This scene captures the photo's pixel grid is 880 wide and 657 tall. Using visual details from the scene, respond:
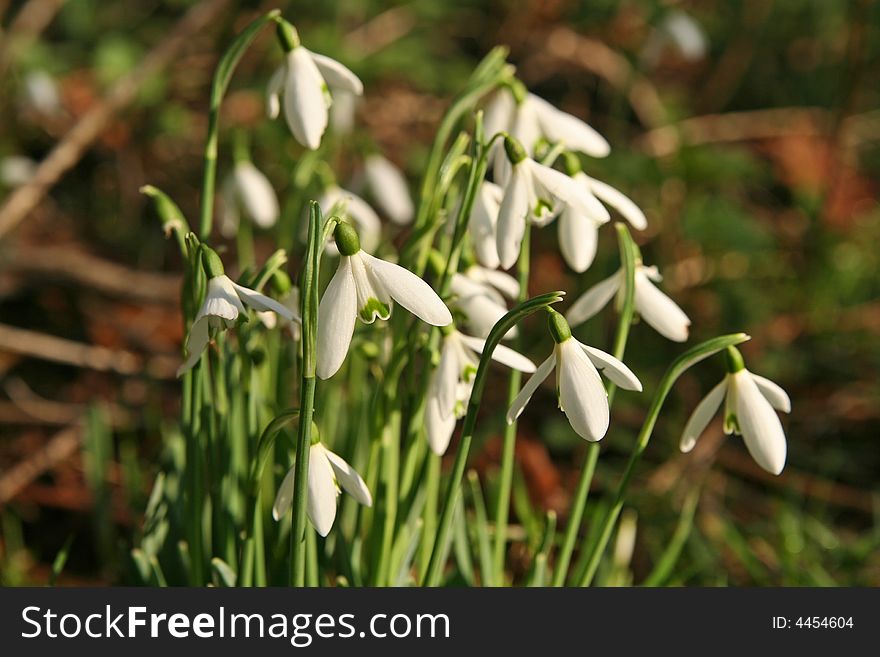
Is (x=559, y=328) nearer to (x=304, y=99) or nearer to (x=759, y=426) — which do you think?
(x=759, y=426)

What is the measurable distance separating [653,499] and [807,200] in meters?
1.09

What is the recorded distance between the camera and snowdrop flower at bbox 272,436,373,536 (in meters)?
0.89

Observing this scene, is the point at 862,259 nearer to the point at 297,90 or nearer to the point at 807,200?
the point at 807,200

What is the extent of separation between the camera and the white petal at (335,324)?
0.83 meters

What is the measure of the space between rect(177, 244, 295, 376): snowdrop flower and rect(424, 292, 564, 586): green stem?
172 mm

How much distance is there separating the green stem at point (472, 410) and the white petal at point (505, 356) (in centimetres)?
2

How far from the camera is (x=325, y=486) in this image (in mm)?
898

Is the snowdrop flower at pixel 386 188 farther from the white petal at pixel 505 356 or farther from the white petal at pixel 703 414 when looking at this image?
the white petal at pixel 703 414

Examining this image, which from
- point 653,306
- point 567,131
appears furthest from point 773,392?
point 567,131

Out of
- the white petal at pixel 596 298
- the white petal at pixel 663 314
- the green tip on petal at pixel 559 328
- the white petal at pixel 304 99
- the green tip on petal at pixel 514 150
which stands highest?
the white petal at pixel 304 99

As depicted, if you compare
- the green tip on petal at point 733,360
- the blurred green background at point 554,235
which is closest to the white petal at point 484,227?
the green tip on petal at point 733,360

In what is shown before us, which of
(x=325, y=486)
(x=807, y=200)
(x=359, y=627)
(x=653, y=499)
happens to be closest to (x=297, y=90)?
(x=325, y=486)

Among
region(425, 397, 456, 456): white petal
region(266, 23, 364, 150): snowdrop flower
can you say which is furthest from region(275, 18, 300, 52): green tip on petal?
region(425, 397, 456, 456): white petal

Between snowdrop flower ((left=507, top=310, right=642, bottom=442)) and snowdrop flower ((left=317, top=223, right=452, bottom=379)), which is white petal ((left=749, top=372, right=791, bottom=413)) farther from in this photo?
snowdrop flower ((left=317, top=223, right=452, bottom=379))
